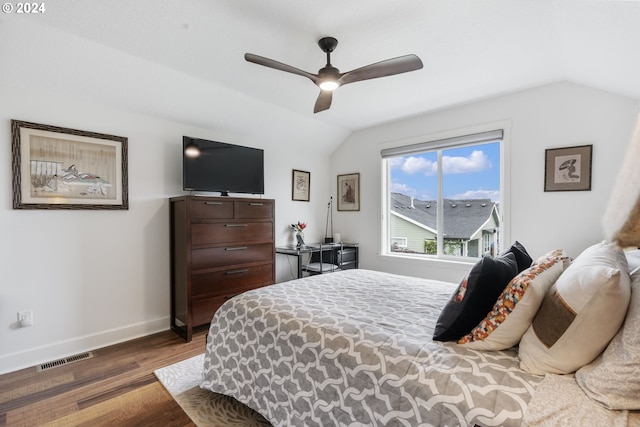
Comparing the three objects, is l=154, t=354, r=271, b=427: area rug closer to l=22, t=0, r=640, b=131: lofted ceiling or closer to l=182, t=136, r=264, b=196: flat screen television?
l=182, t=136, r=264, b=196: flat screen television

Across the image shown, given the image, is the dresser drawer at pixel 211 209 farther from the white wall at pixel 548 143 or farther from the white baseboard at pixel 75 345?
the white wall at pixel 548 143

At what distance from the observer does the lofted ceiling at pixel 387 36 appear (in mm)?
1796

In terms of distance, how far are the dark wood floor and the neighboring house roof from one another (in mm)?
2924

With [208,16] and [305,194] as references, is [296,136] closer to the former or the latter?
[305,194]

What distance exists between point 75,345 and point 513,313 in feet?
10.8

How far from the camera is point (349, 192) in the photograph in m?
4.57

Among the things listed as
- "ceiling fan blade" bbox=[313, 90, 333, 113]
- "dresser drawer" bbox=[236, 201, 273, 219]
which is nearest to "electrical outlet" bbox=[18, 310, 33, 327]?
"dresser drawer" bbox=[236, 201, 273, 219]

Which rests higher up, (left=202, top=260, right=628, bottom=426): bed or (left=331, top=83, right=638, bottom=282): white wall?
(left=331, top=83, right=638, bottom=282): white wall

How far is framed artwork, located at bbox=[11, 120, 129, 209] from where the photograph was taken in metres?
2.36

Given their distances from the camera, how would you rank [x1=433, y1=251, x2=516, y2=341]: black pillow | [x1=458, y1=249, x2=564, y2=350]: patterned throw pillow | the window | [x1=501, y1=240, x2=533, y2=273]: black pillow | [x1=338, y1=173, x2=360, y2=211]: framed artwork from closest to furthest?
[x1=458, y1=249, x2=564, y2=350]: patterned throw pillow
[x1=433, y1=251, x2=516, y2=341]: black pillow
[x1=501, y1=240, x2=533, y2=273]: black pillow
the window
[x1=338, y1=173, x2=360, y2=211]: framed artwork

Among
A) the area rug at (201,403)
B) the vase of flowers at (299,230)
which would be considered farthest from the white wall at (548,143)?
the area rug at (201,403)

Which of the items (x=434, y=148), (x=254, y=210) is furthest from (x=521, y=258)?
(x=254, y=210)

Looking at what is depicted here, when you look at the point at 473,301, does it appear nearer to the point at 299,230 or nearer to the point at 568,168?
the point at 568,168

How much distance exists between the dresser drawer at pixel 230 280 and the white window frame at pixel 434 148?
1647 mm
